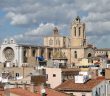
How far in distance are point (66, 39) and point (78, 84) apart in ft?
387

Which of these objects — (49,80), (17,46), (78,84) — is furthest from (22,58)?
(78,84)

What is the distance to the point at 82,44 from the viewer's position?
153875 millimetres

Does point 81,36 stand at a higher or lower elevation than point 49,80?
higher

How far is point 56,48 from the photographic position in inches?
5950

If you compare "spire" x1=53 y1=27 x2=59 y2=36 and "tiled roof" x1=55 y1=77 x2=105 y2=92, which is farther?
"spire" x1=53 y1=27 x2=59 y2=36

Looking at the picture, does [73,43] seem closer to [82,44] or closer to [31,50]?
[82,44]

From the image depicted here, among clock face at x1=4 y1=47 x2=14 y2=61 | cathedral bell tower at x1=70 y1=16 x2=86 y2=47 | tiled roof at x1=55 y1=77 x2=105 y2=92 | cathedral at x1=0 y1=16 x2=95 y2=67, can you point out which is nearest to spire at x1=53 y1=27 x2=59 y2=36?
cathedral at x1=0 y1=16 x2=95 y2=67

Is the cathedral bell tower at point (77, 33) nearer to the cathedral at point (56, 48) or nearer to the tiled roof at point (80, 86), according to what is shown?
the cathedral at point (56, 48)

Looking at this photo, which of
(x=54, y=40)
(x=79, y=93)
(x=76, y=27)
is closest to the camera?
(x=79, y=93)

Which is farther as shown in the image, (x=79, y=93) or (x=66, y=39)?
(x=66, y=39)

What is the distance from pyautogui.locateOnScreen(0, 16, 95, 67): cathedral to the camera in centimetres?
13750

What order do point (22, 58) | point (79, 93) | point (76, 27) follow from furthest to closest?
1. point (76, 27)
2. point (22, 58)
3. point (79, 93)

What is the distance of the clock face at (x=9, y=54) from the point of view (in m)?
138

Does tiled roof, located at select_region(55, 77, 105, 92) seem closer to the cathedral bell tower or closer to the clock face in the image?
the clock face
